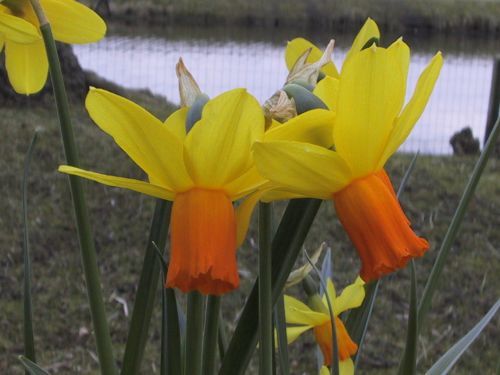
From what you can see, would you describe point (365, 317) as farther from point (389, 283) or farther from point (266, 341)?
point (389, 283)

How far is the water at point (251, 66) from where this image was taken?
5.54 m

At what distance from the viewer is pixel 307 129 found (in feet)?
1.44

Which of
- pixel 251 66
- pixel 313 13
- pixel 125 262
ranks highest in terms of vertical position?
pixel 125 262

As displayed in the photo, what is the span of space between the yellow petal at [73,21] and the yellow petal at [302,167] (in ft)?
0.74

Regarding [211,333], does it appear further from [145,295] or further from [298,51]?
[298,51]

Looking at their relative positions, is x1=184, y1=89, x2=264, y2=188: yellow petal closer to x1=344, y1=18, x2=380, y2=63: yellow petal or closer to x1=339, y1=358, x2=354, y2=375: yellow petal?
x1=344, y1=18, x2=380, y2=63: yellow petal

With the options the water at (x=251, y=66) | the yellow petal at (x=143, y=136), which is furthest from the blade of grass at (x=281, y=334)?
the water at (x=251, y=66)

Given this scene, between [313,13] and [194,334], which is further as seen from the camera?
[313,13]

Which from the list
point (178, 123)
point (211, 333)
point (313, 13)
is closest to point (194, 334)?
point (211, 333)

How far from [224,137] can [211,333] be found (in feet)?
0.49

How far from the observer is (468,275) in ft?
Result: 8.29

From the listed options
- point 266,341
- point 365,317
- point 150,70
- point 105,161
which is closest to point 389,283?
point 105,161

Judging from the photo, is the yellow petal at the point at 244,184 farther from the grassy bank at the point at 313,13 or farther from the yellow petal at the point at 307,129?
the grassy bank at the point at 313,13

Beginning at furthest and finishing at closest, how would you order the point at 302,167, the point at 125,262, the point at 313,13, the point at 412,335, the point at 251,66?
the point at 313,13 → the point at 251,66 → the point at 125,262 → the point at 412,335 → the point at 302,167
